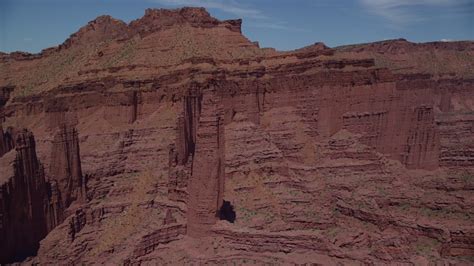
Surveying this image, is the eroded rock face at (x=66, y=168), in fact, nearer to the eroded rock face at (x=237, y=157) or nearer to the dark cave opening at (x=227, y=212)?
the eroded rock face at (x=237, y=157)

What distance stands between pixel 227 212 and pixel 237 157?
7.36 m

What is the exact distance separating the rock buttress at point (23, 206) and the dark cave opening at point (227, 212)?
12.5 metres

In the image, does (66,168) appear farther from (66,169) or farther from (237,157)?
(237,157)

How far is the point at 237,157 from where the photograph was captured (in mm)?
43875

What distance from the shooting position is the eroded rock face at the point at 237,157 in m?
34.0

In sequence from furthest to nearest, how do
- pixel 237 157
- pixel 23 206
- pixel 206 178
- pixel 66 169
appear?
pixel 237 157 < pixel 66 169 < pixel 206 178 < pixel 23 206

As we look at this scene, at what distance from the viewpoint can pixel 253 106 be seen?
4981 centimetres

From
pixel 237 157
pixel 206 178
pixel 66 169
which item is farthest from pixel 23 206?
pixel 237 157

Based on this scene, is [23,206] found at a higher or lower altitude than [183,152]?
lower

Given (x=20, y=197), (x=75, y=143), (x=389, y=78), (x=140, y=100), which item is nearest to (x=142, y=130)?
(x=140, y=100)

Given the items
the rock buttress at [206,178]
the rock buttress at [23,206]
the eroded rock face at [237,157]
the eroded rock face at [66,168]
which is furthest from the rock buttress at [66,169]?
the rock buttress at [206,178]

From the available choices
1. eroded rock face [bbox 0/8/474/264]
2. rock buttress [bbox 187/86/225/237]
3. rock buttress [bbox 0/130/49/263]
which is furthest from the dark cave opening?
rock buttress [bbox 0/130/49/263]

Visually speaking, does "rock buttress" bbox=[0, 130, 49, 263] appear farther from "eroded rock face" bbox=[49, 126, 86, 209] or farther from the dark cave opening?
the dark cave opening

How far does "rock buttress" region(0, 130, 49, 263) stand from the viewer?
1210 inches
